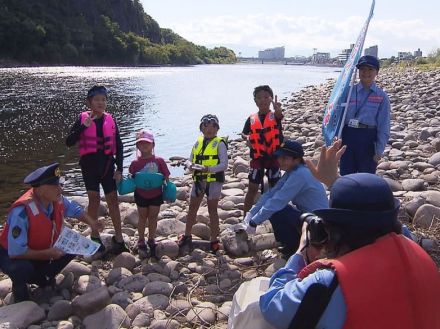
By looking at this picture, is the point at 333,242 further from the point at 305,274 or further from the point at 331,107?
the point at 331,107

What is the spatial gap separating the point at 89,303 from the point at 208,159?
1986 millimetres

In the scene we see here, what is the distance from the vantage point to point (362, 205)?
1.96 meters

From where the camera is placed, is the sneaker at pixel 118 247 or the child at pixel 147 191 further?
the sneaker at pixel 118 247

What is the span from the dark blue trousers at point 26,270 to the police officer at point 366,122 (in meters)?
3.16

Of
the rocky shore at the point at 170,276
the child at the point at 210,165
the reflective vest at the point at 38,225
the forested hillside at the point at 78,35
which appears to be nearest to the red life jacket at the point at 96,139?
the reflective vest at the point at 38,225

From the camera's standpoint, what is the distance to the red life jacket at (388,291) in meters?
1.80

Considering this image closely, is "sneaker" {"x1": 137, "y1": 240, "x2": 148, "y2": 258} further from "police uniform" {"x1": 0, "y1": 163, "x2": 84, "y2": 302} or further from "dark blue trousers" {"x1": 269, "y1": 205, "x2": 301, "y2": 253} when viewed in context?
"dark blue trousers" {"x1": 269, "y1": 205, "x2": 301, "y2": 253}

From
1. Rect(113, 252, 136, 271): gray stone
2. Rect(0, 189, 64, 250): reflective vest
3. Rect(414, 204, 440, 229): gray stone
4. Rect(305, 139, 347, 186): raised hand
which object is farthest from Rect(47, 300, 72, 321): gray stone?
Rect(414, 204, 440, 229): gray stone

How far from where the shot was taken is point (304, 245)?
2.40 metres

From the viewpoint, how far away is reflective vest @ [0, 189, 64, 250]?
416 cm

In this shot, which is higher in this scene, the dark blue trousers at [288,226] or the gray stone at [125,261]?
the dark blue trousers at [288,226]

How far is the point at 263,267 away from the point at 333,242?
2997mm

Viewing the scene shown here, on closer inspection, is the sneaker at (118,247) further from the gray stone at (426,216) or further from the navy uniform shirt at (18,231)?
the gray stone at (426,216)

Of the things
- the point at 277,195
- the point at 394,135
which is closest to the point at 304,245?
the point at 277,195
